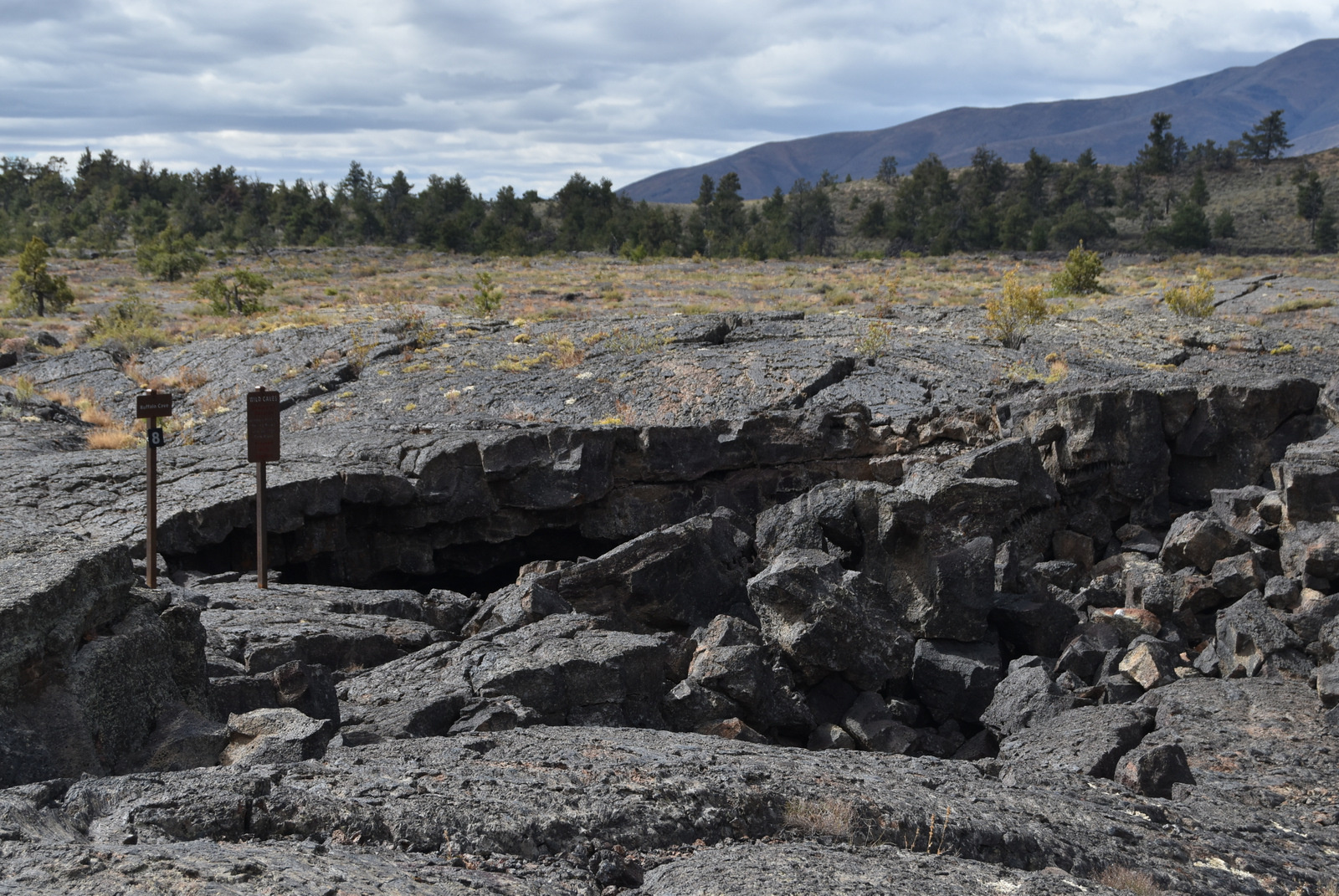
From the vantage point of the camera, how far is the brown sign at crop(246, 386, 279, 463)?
11.9m

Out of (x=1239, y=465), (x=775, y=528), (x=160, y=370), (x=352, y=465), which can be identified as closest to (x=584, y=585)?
(x=775, y=528)

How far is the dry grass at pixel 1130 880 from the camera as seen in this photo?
18.9 feet

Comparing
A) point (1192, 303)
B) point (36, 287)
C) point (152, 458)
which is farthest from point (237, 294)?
point (1192, 303)

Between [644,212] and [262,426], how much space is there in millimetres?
72914

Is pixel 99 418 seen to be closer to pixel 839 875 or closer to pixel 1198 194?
pixel 839 875

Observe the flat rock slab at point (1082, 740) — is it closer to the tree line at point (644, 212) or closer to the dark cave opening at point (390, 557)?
the dark cave opening at point (390, 557)

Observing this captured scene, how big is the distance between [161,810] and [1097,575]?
12.2 m

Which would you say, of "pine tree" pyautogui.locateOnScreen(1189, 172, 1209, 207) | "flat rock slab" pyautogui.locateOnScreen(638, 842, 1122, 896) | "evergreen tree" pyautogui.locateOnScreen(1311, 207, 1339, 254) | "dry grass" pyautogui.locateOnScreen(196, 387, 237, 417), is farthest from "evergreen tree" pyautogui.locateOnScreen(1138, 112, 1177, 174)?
"flat rock slab" pyautogui.locateOnScreen(638, 842, 1122, 896)

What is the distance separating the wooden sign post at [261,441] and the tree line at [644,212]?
56350mm

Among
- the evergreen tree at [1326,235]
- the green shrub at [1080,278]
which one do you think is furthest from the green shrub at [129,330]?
the evergreen tree at [1326,235]

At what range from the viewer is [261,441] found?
1194 centimetres

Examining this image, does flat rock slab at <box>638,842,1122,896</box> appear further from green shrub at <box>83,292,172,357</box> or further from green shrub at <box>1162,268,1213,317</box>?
green shrub at <box>83,292,172,357</box>

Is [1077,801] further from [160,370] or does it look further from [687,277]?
[687,277]

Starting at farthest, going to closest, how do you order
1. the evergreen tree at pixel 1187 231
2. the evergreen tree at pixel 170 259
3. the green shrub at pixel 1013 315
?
the evergreen tree at pixel 1187 231
the evergreen tree at pixel 170 259
the green shrub at pixel 1013 315
